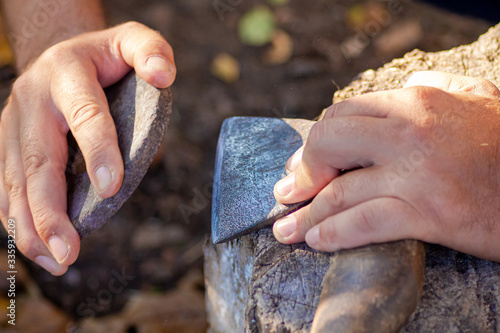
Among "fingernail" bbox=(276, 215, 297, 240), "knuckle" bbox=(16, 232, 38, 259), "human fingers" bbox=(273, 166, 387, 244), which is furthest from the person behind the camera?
"knuckle" bbox=(16, 232, 38, 259)

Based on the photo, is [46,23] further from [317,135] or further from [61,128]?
[317,135]

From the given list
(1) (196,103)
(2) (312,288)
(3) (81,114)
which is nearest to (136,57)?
(3) (81,114)

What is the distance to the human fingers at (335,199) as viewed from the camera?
100 cm

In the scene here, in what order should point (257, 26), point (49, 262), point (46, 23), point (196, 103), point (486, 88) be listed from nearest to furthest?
point (486, 88) → point (49, 262) → point (46, 23) → point (196, 103) → point (257, 26)

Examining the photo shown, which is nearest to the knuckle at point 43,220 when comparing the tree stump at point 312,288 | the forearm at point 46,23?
the tree stump at point 312,288

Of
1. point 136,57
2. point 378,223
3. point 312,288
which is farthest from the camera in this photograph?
point 136,57

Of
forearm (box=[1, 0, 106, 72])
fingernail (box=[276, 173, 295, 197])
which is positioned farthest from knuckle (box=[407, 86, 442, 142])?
forearm (box=[1, 0, 106, 72])

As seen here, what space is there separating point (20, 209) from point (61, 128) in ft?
1.14

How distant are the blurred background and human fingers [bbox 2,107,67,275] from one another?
0.83 meters

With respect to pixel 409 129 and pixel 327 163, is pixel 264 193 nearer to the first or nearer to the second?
pixel 327 163

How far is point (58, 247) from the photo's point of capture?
1.38 metres

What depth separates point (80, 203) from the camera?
1.41 metres

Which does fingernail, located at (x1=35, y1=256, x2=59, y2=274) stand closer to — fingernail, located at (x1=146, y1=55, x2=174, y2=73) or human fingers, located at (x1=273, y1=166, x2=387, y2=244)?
fingernail, located at (x1=146, y1=55, x2=174, y2=73)

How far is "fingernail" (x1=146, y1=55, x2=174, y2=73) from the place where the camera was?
1.39 meters
